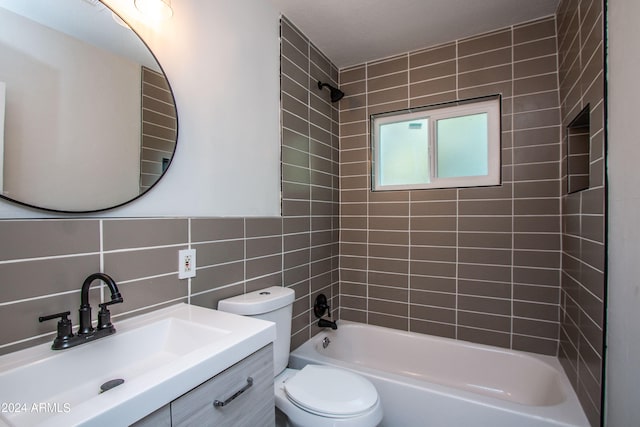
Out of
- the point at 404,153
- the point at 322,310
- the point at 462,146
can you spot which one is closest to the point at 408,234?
the point at 404,153

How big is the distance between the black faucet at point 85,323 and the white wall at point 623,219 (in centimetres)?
157

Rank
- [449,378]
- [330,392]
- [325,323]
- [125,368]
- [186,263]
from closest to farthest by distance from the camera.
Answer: [125,368], [186,263], [330,392], [449,378], [325,323]

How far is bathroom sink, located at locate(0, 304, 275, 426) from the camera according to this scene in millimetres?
581

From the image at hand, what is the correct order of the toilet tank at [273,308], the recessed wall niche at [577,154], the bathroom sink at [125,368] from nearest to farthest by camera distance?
1. the bathroom sink at [125,368]
2. the toilet tank at [273,308]
3. the recessed wall niche at [577,154]

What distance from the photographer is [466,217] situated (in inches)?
80.4

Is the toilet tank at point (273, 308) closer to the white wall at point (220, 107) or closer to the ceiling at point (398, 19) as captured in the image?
the white wall at point (220, 107)

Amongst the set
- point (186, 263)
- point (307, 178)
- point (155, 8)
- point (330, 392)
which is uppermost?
point (155, 8)

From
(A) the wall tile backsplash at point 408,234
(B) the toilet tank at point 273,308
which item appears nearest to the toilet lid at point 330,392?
(B) the toilet tank at point 273,308

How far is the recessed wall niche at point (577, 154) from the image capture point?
4.99ft

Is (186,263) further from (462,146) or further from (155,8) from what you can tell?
(462,146)

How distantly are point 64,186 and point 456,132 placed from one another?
230 centimetres

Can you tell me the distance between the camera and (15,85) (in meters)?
0.79

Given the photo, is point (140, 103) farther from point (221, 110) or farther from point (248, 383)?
point (248, 383)

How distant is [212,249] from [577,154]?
202 centimetres
